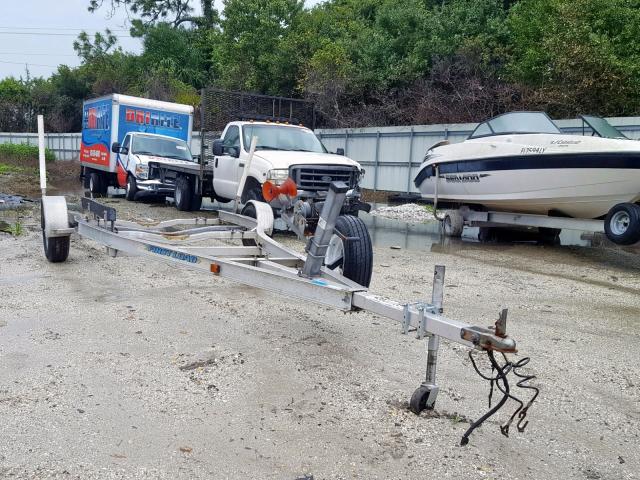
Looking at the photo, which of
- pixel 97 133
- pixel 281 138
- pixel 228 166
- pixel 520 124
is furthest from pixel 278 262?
pixel 97 133

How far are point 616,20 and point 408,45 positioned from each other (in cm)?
886

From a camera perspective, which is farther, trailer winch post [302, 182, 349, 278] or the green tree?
the green tree

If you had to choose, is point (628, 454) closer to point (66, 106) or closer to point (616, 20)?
point (616, 20)

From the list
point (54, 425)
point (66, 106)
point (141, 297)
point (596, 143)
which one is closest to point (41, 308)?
point (141, 297)

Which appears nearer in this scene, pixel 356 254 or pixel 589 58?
pixel 356 254

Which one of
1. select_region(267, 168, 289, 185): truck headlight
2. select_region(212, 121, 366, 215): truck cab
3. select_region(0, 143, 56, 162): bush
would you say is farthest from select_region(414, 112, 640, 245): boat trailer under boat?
select_region(0, 143, 56, 162): bush

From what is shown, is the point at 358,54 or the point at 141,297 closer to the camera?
the point at 141,297

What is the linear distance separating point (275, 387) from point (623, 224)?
704cm

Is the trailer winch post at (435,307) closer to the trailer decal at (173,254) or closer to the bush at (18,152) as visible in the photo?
the trailer decal at (173,254)

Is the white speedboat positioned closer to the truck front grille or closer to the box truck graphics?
the truck front grille

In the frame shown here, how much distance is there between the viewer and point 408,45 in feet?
83.3

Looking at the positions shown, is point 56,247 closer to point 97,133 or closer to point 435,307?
point 435,307

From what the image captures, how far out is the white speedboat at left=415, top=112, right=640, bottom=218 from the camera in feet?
31.0

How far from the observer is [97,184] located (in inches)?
818
